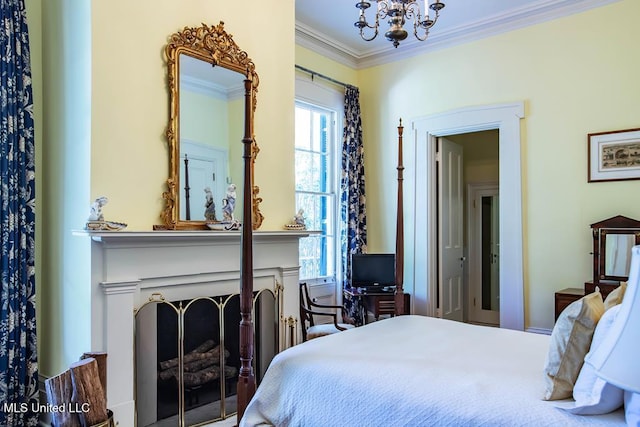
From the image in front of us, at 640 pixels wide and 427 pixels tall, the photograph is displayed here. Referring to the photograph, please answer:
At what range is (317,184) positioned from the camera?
17.0 ft

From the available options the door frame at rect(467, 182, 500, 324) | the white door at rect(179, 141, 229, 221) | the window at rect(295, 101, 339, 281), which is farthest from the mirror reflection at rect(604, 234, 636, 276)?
the white door at rect(179, 141, 229, 221)

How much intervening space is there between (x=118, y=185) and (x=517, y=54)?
3.80 meters

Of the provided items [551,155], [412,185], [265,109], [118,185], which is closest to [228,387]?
[118,185]

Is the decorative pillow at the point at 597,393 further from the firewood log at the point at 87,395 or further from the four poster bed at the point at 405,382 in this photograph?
the firewood log at the point at 87,395

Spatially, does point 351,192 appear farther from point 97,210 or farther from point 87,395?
point 87,395

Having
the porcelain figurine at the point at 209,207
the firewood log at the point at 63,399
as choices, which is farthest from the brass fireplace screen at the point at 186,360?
→ the firewood log at the point at 63,399

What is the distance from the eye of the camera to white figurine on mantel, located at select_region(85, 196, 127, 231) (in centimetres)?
253

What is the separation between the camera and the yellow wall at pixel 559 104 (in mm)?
3994

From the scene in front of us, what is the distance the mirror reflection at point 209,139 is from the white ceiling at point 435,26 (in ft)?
4.78

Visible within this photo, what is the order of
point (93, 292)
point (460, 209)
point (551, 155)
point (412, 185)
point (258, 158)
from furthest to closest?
point (460, 209), point (412, 185), point (551, 155), point (258, 158), point (93, 292)

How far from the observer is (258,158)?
141 inches

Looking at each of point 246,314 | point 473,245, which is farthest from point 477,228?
point 246,314

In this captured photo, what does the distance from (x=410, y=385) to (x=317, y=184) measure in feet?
11.4

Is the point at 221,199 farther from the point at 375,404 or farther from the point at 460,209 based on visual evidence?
the point at 460,209
